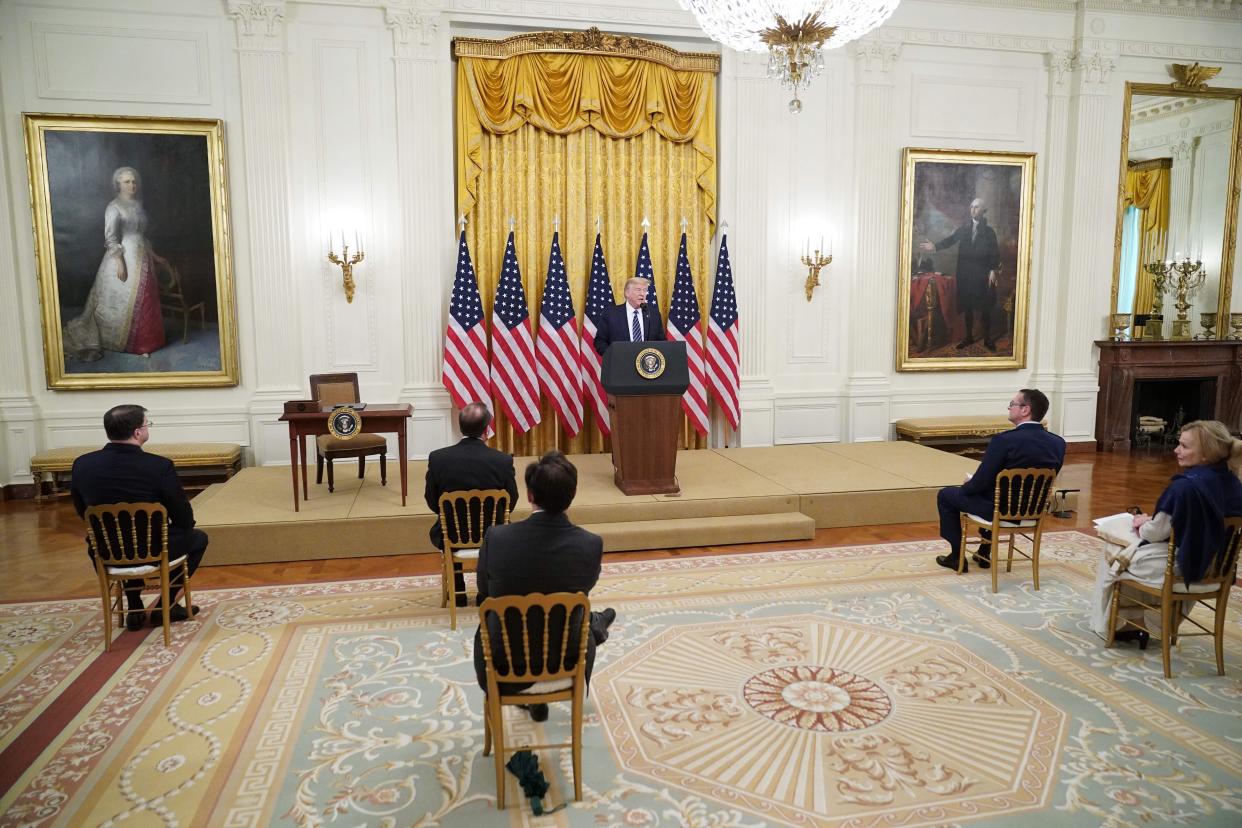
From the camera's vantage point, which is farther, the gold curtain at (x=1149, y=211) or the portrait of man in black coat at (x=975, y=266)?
the gold curtain at (x=1149, y=211)

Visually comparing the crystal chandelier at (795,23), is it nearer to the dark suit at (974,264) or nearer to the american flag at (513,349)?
the american flag at (513,349)

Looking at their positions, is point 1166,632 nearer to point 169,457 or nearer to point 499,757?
point 499,757

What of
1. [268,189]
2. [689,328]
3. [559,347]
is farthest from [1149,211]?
[268,189]

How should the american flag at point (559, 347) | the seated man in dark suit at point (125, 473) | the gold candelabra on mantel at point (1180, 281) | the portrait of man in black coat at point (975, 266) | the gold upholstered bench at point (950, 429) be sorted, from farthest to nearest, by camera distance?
the gold candelabra on mantel at point (1180, 281) → the portrait of man in black coat at point (975, 266) → the gold upholstered bench at point (950, 429) → the american flag at point (559, 347) → the seated man in dark suit at point (125, 473)

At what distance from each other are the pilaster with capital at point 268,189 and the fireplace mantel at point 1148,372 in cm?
1030

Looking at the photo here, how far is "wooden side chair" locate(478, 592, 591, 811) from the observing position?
9.71 ft

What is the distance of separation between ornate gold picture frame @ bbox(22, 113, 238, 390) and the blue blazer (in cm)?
745

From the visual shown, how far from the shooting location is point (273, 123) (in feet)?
27.5

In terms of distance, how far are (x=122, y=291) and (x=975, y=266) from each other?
1006 centimetres

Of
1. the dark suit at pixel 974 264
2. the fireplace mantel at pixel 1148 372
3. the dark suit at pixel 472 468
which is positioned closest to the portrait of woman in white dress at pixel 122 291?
the dark suit at pixel 472 468

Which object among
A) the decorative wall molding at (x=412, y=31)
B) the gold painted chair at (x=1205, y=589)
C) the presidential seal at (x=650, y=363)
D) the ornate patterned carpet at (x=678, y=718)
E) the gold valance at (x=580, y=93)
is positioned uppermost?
the decorative wall molding at (x=412, y=31)

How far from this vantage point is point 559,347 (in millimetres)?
8992

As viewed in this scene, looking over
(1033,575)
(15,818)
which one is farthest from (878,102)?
(15,818)

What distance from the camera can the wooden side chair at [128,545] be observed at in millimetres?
4348
